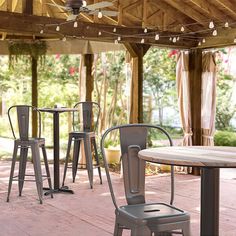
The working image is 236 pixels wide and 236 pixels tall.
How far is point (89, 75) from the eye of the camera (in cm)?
757

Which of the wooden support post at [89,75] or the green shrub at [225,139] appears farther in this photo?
the green shrub at [225,139]

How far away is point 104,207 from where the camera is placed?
487cm

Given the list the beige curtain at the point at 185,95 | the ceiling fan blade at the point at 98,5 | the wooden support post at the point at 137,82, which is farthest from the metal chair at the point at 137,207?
the beige curtain at the point at 185,95

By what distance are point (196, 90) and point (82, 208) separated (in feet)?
10.1

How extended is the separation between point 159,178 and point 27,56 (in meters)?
3.45

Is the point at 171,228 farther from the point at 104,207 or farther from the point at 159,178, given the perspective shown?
the point at 159,178

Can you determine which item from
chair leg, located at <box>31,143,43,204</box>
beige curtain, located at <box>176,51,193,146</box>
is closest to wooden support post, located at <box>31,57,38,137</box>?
beige curtain, located at <box>176,51,193,146</box>

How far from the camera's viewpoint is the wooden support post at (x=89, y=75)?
7.50 m

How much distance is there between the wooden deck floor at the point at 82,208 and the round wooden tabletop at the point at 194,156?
1427 mm

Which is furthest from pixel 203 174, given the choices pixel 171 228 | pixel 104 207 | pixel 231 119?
pixel 231 119

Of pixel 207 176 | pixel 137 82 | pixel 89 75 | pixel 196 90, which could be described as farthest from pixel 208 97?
pixel 207 176

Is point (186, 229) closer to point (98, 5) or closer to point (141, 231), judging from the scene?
point (141, 231)

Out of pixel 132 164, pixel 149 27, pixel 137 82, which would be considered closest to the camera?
pixel 132 164

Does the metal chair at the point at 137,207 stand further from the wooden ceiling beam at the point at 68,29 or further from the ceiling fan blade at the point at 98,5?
the wooden ceiling beam at the point at 68,29
